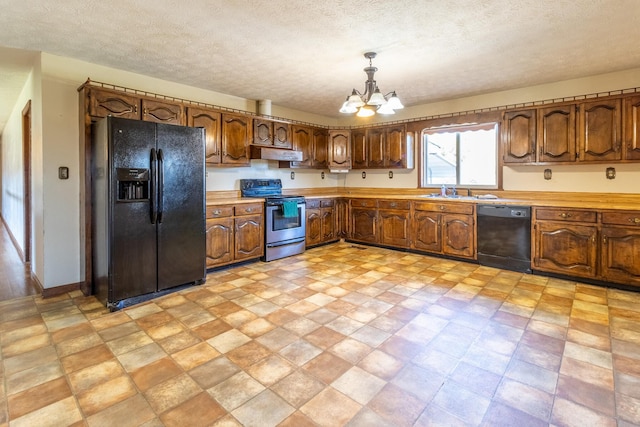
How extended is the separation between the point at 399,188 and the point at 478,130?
1.55m

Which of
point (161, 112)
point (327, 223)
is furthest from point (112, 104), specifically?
point (327, 223)

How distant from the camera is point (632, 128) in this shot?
143 inches

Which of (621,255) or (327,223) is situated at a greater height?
(327,223)

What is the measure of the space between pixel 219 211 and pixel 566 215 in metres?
4.08

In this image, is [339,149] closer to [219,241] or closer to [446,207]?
[446,207]

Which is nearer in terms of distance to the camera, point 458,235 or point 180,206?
point 180,206

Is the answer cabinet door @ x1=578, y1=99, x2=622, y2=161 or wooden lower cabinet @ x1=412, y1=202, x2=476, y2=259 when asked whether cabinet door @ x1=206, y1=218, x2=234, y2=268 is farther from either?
cabinet door @ x1=578, y1=99, x2=622, y2=161

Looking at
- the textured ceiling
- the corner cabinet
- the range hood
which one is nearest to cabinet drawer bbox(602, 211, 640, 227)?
the textured ceiling

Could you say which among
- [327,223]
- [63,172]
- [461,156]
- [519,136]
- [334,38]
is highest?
[334,38]

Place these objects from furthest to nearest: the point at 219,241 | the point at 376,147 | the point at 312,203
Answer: the point at 376,147
the point at 312,203
the point at 219,241

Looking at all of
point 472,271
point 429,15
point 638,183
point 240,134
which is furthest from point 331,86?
point 638,183

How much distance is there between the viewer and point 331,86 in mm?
4465

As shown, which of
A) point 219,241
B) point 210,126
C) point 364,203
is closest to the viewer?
point 219,241

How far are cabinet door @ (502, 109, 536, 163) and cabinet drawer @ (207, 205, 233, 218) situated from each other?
376 centimetres
